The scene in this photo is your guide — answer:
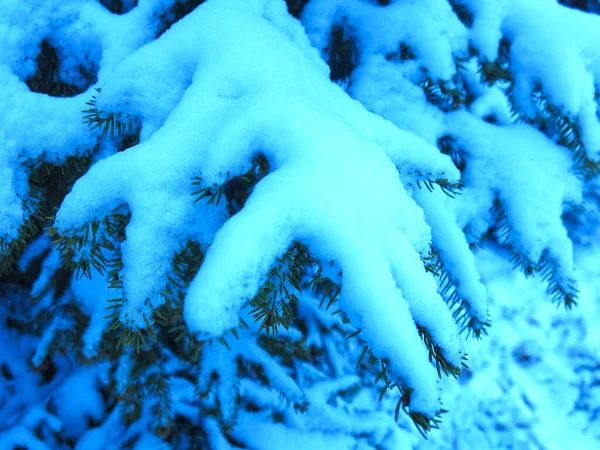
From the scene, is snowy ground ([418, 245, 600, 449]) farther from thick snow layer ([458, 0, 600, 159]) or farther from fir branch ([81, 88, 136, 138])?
fir branch ([81, 88, 136, 138])

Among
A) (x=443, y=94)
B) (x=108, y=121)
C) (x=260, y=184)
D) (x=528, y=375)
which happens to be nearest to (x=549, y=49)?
(x=443, y=94)

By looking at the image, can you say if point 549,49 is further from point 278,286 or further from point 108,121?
point 108,121

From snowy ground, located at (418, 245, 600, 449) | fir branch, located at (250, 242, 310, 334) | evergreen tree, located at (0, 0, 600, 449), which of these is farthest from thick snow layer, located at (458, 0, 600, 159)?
snowy ground, located at (418, 245, 600, 449)

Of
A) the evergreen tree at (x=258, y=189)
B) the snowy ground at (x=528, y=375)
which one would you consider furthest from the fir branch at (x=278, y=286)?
the snowy ground at (x=528, y=375)

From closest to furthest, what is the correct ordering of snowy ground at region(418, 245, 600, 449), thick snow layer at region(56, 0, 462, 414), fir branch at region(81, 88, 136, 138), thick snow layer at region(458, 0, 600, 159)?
1. thick snow layer at region(56, 0, 462, 414)
2. fir branch at region(81, 88, 136, 138)
3. thick snow layer at region(458, 0, 600, 159)
4. snowy ground at region(418, 245, 600, 449)

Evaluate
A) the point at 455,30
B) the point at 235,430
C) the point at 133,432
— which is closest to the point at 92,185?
the point at 455,30

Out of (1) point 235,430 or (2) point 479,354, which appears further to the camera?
(2) point 479,354

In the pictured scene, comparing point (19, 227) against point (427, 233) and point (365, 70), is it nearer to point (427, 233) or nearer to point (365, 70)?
point (427, 233)

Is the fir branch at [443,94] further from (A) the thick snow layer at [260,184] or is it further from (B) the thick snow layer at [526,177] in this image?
(A) the thick snow layer at [260,184]
